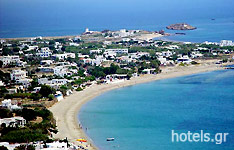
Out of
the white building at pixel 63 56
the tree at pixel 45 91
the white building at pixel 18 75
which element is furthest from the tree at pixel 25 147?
the white building at pixel 63 56

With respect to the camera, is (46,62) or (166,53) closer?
(46,62)

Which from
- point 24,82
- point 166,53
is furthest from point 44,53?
point 24,82

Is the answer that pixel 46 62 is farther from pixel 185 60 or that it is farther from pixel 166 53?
pixel 185 60

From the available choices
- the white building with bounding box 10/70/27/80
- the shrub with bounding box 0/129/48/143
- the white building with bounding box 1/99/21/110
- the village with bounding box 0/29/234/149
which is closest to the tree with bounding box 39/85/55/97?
the village with bounding box 0/29/234/149

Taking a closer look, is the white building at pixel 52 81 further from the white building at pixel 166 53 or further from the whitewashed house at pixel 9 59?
the white building at pixel 166 53

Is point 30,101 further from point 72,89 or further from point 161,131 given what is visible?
point 161,131
